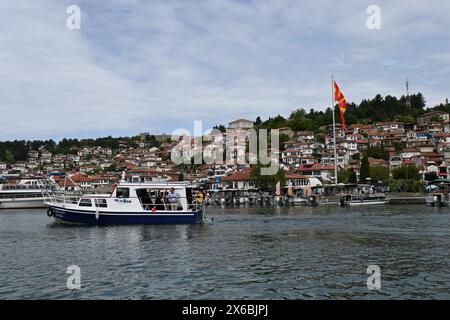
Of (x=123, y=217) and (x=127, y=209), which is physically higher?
(x=127, y=209)

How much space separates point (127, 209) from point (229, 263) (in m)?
18.5

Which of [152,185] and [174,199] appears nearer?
[152,185]

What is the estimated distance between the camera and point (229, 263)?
60.4 ft

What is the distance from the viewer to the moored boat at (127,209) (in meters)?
35.1

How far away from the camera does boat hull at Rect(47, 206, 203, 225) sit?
35.0m

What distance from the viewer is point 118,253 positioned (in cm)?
2128

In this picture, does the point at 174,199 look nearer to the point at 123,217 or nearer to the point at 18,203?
the point at 123,217

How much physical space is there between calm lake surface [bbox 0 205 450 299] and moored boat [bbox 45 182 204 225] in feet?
15.0
